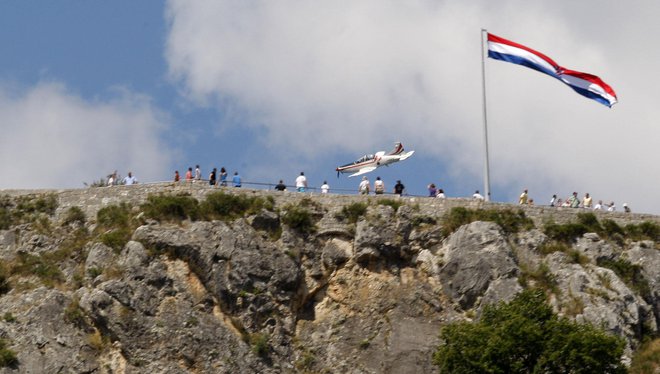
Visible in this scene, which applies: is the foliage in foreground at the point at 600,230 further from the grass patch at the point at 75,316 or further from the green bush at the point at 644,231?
the grass patch at the point at 75,316

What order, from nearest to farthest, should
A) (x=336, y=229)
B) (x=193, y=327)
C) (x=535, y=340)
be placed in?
(x=535, y=340)
(x=193, y=327)
(x=336, y=229)

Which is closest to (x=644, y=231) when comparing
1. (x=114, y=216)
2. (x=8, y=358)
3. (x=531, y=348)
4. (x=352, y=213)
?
(x=352, y=213)

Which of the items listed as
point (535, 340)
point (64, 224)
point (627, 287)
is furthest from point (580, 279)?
point (64, 224)

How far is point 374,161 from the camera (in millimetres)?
84125

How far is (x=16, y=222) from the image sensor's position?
78938mm

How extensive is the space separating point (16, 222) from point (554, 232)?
2341cm

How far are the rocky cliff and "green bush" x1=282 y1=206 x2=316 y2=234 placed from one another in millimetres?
43

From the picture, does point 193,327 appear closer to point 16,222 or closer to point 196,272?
point 196,272

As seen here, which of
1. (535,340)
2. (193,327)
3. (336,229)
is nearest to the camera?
(535,340)

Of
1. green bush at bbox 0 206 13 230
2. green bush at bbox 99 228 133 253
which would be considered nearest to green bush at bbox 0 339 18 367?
green bush at bbox 99 228 133 253

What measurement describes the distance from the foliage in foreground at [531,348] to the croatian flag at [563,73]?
15.7m

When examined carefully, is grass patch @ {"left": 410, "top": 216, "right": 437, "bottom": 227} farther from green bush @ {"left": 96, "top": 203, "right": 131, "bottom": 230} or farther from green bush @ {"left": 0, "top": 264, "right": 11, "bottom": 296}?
green bush @ {"left": 0, "top": 264, "right": 11, "bottom": 296}

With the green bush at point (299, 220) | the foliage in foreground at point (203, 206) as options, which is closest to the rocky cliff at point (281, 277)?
the green bush at point (299, 220)

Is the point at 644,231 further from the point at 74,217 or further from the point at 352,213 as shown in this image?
the point at 74,217
